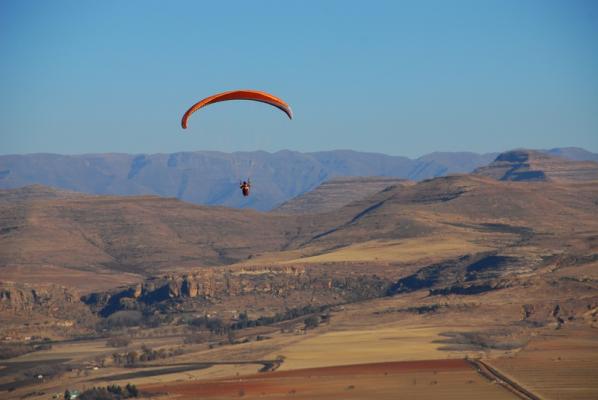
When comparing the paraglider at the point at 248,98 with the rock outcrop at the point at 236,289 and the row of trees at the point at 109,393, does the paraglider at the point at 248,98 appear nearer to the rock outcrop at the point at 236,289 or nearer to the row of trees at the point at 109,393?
the row of trees at the point at 109,393

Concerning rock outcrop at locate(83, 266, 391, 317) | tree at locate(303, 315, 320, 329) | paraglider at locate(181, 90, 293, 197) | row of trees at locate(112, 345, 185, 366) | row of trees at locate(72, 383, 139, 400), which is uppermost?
paraglider at locate(181, 90, 293, 197)

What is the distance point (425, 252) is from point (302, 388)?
10866 centimetres

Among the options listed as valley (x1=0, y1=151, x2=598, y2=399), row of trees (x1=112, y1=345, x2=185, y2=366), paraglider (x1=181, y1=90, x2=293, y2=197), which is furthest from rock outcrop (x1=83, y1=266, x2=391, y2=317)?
paraglider (x1=181, y1=90, x2=293, y2=197)

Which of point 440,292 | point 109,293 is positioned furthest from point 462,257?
point 109,293

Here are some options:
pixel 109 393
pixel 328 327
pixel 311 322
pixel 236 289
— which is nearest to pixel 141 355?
pixel 328 327

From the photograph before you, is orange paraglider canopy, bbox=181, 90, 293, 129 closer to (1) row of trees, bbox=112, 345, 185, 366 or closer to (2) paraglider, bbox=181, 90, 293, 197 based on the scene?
(2) paraglider, bbox=181, 90, 293, 197

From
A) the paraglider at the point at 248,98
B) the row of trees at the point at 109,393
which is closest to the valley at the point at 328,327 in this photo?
the row of trees at the point at 109,393

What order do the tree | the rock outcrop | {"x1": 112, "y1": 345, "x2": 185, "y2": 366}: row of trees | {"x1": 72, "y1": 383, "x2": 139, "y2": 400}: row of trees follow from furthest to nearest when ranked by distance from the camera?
the rock outcrop, the tree, {"x1": 112, "y1": 345, "x2": 185, "y2": 366}: row of trees, {"x1": 72, "y1": 383, "x2": 139, "y2": 400}: row of trees

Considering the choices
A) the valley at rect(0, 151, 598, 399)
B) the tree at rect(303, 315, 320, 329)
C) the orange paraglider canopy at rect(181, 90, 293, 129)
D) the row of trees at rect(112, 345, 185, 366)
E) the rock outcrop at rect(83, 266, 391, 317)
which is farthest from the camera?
the rock outcrop at rect(83, 266, 391, 317)

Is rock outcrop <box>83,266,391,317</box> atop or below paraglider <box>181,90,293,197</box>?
below

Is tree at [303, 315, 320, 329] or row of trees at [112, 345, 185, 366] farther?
tree at [303, 315, 320, 329]

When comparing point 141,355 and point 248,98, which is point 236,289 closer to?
point 141,355

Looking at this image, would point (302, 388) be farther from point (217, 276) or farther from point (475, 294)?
point (217, 276)

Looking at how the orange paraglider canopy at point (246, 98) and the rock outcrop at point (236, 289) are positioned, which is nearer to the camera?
the orange paraglider canopy at point (246, 98)
